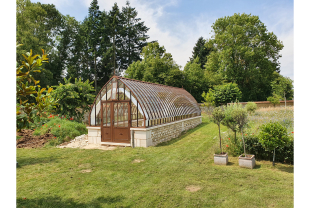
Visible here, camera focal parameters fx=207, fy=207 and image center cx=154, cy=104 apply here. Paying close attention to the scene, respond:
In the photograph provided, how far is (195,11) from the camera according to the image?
5086mm

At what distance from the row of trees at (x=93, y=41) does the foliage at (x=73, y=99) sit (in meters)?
16.1

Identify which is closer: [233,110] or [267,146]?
[267,146]

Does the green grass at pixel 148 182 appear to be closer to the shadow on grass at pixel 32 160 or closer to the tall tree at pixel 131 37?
the shadow on grass at pixel 32 160

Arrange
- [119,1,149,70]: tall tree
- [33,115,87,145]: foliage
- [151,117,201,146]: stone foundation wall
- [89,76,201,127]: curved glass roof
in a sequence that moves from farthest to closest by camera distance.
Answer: [119,1,149,70]: tall tree → [33,115,87,145]: foliage → [151,117,201,146]: stone foundation wall → [89,76,201,127]: curved glass roof

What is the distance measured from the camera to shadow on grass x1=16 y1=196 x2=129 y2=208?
452cm

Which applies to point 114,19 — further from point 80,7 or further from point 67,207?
point 67,207

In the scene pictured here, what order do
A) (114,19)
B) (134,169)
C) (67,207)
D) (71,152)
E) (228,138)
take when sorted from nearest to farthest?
(67,207), (134,169), (228,138), (71,152), (114,19)

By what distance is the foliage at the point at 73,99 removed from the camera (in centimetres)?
1548

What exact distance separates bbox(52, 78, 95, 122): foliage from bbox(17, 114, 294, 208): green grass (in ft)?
23.7

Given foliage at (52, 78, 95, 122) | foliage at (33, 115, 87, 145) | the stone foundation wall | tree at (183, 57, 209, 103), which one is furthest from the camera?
tree at (183, 57, 209, 103)

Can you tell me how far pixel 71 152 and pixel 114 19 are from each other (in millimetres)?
29148

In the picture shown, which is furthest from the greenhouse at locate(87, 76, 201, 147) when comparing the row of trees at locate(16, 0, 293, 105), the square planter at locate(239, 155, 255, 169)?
the row of trees at locate(16, 0, 293, 105)

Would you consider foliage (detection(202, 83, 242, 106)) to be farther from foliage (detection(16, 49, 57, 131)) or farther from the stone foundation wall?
foliage (detection(16, 49, 57, 131))

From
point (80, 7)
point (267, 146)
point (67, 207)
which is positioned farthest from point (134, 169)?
point (80, 7)
